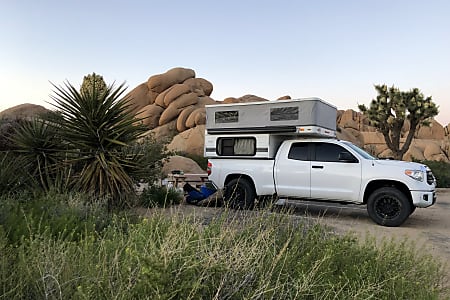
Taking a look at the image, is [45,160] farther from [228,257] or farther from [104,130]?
[228,257]

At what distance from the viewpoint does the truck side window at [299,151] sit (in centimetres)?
1045

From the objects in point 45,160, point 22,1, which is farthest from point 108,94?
point 22,1

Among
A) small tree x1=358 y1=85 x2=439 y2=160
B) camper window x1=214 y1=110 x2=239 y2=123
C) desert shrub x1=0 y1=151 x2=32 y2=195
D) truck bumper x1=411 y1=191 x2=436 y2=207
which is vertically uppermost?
small tree x1=358 y1=85 x2=439 y2=160

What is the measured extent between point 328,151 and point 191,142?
2021 cm

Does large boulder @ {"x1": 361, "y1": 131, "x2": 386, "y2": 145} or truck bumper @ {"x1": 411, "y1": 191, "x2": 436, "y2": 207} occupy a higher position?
large boulder @ {"x1": 361, "y1": 131, "x2": 386, "y2": 145}

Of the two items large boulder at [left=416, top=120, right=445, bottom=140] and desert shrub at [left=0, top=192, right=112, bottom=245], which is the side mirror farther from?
large boulder at [left=416, top=120, right=445, bottom=140]

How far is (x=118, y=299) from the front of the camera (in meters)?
2.75

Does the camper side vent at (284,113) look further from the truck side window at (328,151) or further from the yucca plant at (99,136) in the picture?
the yucca plant at (99,136)

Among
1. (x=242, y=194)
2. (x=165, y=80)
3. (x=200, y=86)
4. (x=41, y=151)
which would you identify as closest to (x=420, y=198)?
(x=242, y=194)

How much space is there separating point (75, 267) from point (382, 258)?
3.53 meters

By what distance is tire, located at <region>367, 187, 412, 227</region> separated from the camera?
9062 mm

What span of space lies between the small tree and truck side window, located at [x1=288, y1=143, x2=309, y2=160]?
1384 cm

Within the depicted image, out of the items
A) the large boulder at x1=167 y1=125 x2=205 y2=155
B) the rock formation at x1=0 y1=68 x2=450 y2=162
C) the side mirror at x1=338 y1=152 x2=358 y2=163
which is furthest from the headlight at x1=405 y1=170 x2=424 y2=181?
the rock formation at x1=0 y1=68 x2=450 y2=162

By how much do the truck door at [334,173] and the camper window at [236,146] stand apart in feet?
5.95
